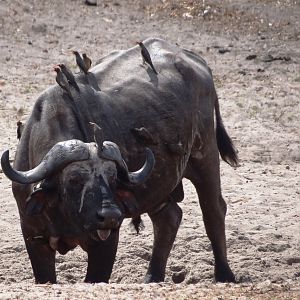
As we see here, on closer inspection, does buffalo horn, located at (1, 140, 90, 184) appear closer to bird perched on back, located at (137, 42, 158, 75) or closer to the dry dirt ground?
the dry dirt ground

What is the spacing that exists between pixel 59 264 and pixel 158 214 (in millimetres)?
897

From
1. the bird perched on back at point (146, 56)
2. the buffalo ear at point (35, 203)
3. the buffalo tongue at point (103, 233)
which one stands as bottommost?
the buffalo tongue at point (103, 233)

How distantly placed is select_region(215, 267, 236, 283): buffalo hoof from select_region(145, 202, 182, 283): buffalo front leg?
0.43 metres

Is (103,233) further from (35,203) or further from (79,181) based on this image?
(35,203)

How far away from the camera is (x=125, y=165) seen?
A: 8445 millimetres

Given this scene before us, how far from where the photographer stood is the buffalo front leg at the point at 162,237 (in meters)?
9.83

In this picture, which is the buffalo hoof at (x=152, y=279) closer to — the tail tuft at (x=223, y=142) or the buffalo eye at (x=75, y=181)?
the tail tuft at (x=223, y=142)

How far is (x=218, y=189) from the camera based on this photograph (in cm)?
1028

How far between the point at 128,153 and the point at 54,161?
0.99 m

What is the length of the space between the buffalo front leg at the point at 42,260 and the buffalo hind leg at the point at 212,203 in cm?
179

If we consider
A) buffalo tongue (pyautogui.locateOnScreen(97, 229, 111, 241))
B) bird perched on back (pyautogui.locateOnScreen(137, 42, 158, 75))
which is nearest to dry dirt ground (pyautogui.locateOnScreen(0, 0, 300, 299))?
buffalo tongue (pyautogui.locateOnScreen(97, 229, 111, 241))

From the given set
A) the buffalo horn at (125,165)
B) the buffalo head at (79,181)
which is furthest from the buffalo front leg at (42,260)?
the buffalo horn at (125,165)

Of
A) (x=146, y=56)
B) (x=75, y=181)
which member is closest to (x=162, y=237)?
(x=146, y=56)

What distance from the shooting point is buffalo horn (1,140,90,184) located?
8.15 meters
